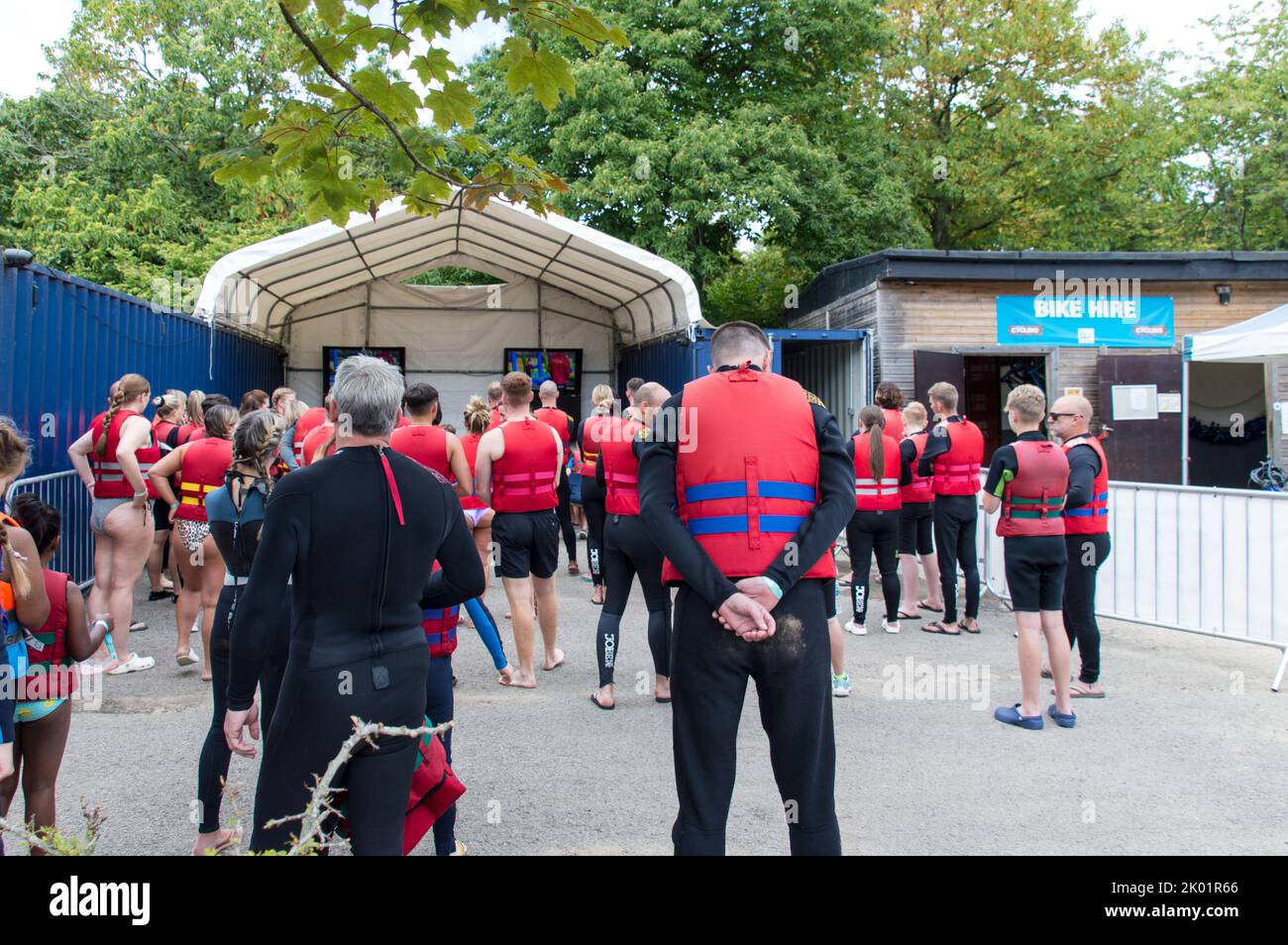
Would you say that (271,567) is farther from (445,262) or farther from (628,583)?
(445,262)

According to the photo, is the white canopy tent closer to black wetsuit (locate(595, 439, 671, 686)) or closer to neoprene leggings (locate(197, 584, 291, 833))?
black wetsuit (locate(595, 439, 671, 686))

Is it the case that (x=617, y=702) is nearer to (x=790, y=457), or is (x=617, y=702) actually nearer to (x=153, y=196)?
(x=790, y=457)

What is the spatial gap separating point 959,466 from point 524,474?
13.0 feet

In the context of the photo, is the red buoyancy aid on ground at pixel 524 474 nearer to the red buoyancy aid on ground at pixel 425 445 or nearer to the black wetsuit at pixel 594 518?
the red buoyancy aid on ground at pixel 425 445

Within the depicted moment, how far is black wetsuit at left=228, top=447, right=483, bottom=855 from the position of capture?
2.67 metres

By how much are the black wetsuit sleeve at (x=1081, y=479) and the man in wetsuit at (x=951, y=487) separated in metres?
1.91

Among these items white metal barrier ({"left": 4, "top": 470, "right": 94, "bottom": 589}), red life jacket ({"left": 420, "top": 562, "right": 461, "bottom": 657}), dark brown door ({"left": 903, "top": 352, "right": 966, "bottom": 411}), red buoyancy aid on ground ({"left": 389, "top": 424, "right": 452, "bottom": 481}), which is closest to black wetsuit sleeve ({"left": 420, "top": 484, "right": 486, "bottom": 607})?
red life jacket ({"left": 420, "top": 562, "right": 461, "bottom": 657})

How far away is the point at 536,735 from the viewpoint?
5.55m

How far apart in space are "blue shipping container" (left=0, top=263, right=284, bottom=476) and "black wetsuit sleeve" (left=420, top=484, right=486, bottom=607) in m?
6.53

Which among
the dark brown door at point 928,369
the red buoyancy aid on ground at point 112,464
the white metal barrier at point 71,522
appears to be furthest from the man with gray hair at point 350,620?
the dark brown door at point 928,369

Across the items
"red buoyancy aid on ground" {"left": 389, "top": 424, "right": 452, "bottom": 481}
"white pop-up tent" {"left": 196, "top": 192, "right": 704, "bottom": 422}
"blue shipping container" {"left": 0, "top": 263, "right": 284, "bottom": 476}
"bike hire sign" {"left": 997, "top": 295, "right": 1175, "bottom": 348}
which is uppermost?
"white pop-up tent" {"left": 196, "top": 192, "right": 704, "bottom": 422}

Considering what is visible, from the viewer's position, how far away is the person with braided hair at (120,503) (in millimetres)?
6805

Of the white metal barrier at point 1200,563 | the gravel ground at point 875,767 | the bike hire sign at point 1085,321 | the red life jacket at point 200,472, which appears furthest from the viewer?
the bike hire sign at point 1085,321

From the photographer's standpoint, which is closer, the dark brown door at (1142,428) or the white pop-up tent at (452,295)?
the white pop-up tent at (452,295)
